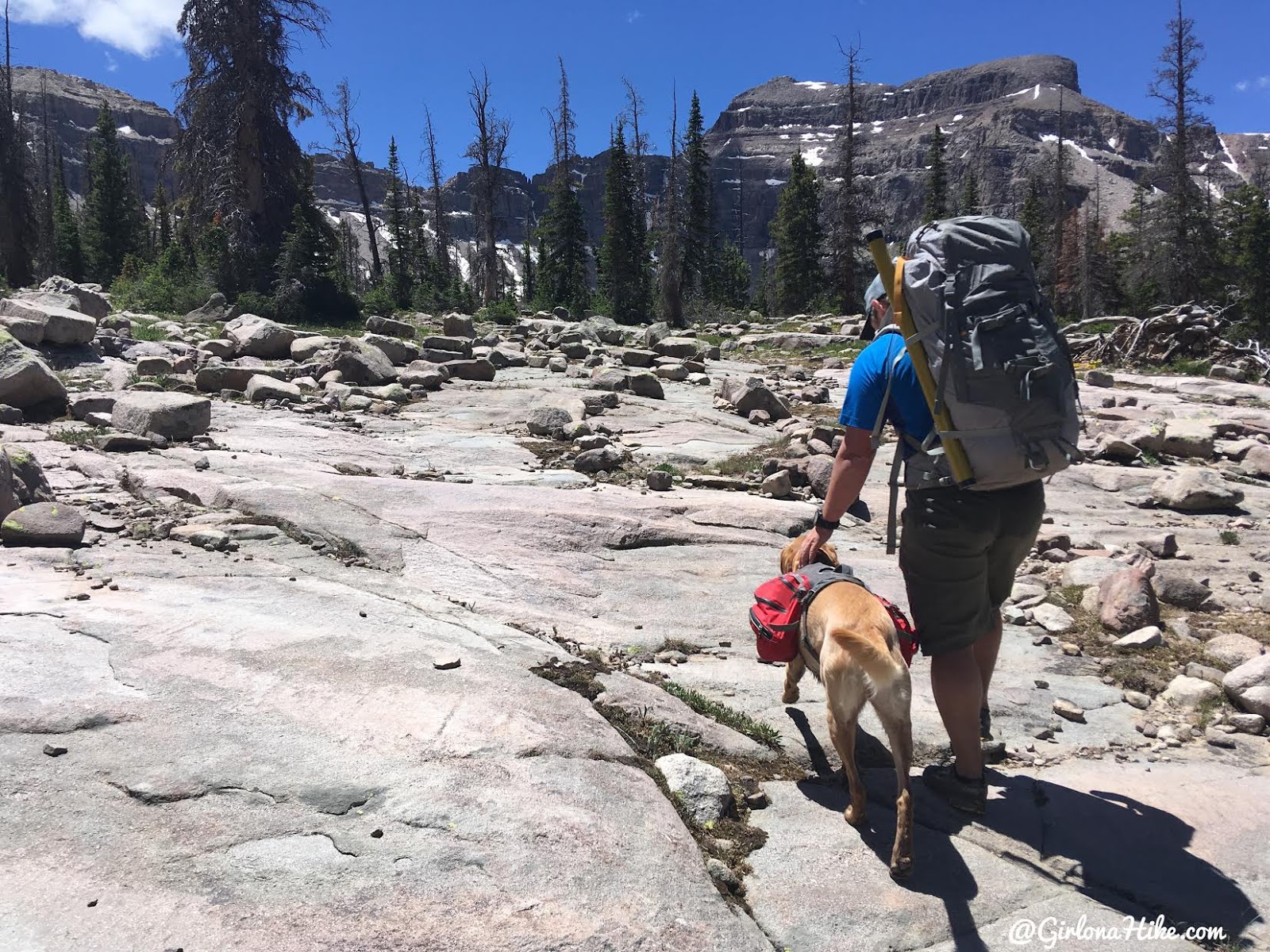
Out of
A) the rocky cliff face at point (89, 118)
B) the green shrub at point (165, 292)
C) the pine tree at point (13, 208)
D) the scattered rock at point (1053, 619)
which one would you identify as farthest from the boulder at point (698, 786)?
the rocky cliff face at point (89, 118)

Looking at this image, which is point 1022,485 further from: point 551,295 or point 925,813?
point 551,295

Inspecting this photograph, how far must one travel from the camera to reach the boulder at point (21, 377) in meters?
8.30

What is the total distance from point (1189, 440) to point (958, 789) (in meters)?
9.21

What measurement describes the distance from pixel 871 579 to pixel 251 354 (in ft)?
42.9

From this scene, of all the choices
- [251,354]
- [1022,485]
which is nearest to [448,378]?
[251,354]

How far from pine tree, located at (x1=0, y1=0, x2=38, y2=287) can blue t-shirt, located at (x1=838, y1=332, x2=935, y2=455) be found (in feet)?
108

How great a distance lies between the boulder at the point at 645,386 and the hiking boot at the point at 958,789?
1068cm

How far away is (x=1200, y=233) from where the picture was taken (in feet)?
94.1

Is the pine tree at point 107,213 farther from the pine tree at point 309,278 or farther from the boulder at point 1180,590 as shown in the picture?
the boulder at point 1180,590

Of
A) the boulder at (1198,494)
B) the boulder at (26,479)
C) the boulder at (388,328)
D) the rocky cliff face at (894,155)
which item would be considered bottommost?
the boulder at (1198,494)

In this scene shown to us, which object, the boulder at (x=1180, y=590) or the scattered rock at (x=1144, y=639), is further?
the boulder at (x=1180, y=590)

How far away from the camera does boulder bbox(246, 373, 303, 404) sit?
11.5 meters

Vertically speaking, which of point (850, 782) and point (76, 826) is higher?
point (76, 826)

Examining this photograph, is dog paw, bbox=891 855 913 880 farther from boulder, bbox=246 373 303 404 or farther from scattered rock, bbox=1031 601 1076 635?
boulder, bbox=246 373 303 404
